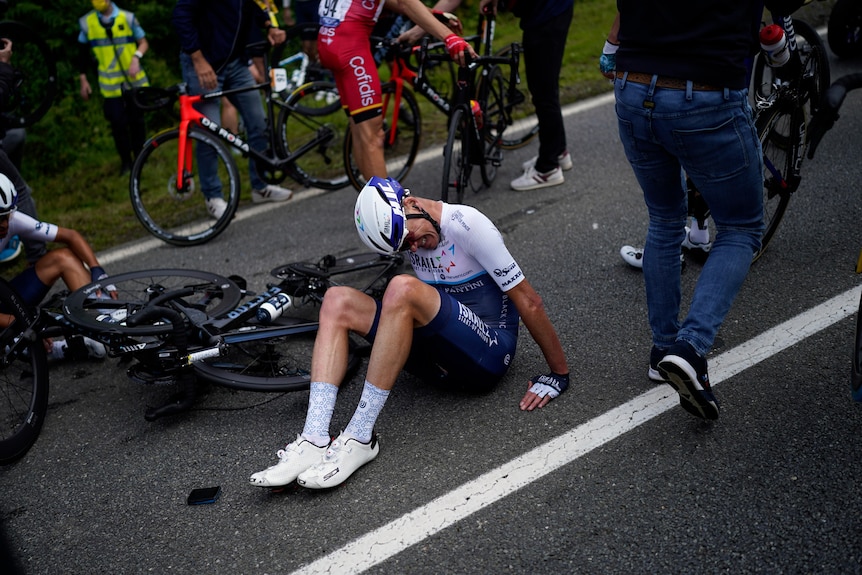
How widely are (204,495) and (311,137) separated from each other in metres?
4.18

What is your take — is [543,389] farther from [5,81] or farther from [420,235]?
[5,81]

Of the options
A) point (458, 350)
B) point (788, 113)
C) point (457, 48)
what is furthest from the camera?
point (457, 48)

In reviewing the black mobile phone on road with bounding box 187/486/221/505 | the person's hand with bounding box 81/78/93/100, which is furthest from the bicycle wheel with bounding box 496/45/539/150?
the person's hand with bounding box 81/78/93/100

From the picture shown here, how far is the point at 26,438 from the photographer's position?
3.99 m

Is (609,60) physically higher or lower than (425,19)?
higher

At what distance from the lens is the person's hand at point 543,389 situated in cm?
370

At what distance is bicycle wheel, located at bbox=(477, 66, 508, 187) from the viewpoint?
6.48 m

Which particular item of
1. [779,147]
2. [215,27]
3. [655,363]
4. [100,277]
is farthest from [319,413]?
[215,27]

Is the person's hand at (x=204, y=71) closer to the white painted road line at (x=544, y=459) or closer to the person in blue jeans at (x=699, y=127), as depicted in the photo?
the person in blue jeans at (x=699, y=127)

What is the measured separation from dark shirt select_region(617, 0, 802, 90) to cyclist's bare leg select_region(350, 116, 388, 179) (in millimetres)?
2865

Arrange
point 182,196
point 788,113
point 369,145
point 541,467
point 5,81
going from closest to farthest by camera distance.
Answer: point 541,467
point 788,113
point 5,81
point 369,145
point 182,196

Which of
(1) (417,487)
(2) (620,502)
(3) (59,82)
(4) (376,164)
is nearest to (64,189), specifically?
(3) (59,82)

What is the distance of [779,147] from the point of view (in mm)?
4465

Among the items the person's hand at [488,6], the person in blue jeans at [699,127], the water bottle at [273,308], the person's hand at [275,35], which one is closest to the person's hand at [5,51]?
the person's hand at [275,35]
